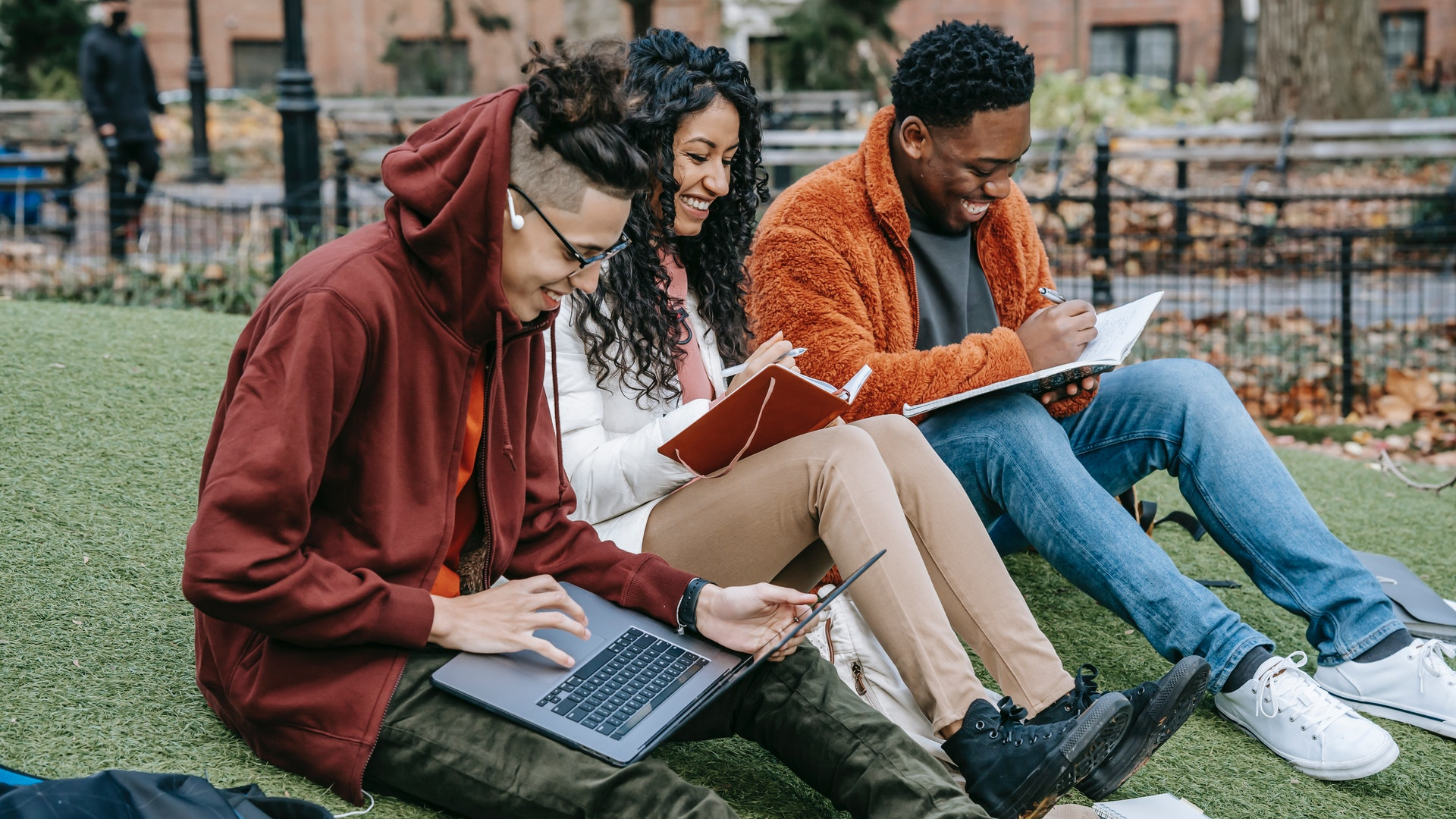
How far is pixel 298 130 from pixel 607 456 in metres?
5.87

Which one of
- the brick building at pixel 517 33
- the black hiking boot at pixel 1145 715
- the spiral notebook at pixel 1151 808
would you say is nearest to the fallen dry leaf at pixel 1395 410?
the spiral notebook at pixel 1151 808

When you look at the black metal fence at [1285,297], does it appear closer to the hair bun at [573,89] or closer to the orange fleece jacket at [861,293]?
the orange fleece jacket at [861,293]

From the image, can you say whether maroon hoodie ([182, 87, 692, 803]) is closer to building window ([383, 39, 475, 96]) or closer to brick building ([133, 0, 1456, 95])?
building window ([383, 39, 475, 96])

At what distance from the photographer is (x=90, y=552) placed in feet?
10.1

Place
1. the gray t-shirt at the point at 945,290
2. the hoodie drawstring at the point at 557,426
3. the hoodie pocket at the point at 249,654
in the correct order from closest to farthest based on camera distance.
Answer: the hoodie pocket at the point at 249,654, the hoodie drawstring at the point at 557,426, the gray t-shirt at the point at 945,290

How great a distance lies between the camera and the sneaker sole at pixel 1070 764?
7.43 ft

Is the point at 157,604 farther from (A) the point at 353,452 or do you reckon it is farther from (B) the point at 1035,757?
(B) the point at 1035,757

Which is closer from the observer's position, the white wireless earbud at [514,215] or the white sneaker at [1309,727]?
the white wireless earbud at [514,215]

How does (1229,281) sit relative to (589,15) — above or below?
below

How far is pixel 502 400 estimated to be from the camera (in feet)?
7.42

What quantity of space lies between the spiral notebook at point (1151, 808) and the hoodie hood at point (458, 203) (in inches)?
60.6

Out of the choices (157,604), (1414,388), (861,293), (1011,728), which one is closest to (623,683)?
→ (1011,728)

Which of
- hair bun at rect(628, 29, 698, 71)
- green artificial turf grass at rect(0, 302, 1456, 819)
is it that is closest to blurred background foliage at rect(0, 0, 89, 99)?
green artificial turf grass at rect(0, 302, 1456, 819)

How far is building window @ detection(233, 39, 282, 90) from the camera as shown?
2330cm
